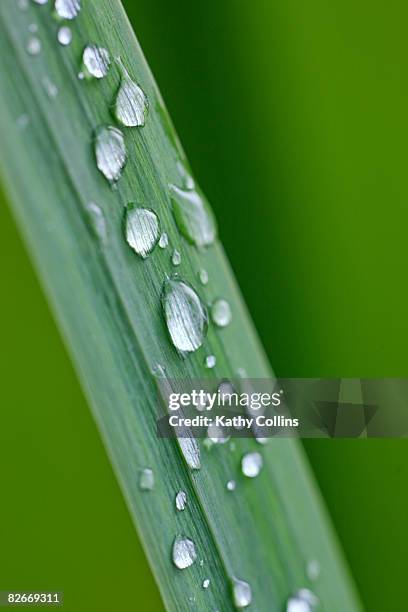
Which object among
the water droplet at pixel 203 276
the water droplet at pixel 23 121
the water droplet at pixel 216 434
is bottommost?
the water droplet at pixel 216 434

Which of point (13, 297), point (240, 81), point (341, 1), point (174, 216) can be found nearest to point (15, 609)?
point (13, 297)

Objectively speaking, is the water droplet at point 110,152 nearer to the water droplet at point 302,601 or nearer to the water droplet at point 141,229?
the water droplet at point 141,229

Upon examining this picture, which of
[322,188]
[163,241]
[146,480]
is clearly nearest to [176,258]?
[163,241]

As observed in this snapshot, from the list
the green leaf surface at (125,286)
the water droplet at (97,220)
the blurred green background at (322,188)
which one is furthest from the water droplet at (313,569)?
the blurred green background at (322,188)

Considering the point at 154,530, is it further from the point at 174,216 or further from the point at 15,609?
the point at 15,609

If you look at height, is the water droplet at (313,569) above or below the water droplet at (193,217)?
below

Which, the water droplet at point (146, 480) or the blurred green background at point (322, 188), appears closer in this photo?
the water droplet at point (146, 480)
